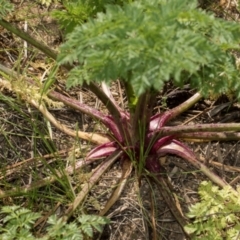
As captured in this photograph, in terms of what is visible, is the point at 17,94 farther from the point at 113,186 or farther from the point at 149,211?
the point at 149,211

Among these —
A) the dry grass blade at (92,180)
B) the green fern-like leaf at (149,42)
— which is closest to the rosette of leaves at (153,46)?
the green fern-like leaf at (149,42)

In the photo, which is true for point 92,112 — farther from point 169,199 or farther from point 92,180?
point 169,199

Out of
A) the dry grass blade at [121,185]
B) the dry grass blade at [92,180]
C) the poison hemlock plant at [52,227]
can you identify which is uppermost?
the poison hemlock plant at [52,227]

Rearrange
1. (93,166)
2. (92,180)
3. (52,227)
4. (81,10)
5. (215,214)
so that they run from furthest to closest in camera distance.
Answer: (93,166) < (92,180) < (81,10) < (215,214) < (52,227)

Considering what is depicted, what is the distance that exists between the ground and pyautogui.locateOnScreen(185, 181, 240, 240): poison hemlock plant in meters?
0.21

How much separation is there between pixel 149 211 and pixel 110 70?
102cm

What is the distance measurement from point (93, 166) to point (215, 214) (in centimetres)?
67

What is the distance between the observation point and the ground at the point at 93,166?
2436mm

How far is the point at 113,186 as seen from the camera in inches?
97.7

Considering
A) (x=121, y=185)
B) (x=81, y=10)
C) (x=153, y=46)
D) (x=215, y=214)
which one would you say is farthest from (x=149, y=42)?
(x=121, y=185)

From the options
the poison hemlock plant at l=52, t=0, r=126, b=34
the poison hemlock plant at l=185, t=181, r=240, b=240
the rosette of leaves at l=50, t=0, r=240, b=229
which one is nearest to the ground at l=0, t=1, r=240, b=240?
the poison hemlock plant at l=185, t=181, r=240, b=240

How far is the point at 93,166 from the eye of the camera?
2605 mm

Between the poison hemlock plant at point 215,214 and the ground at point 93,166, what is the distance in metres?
0.21

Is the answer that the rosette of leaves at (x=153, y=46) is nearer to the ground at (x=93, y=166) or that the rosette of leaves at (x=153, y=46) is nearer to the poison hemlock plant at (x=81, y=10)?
the poison hemlock plant at (x=81, y=10)
